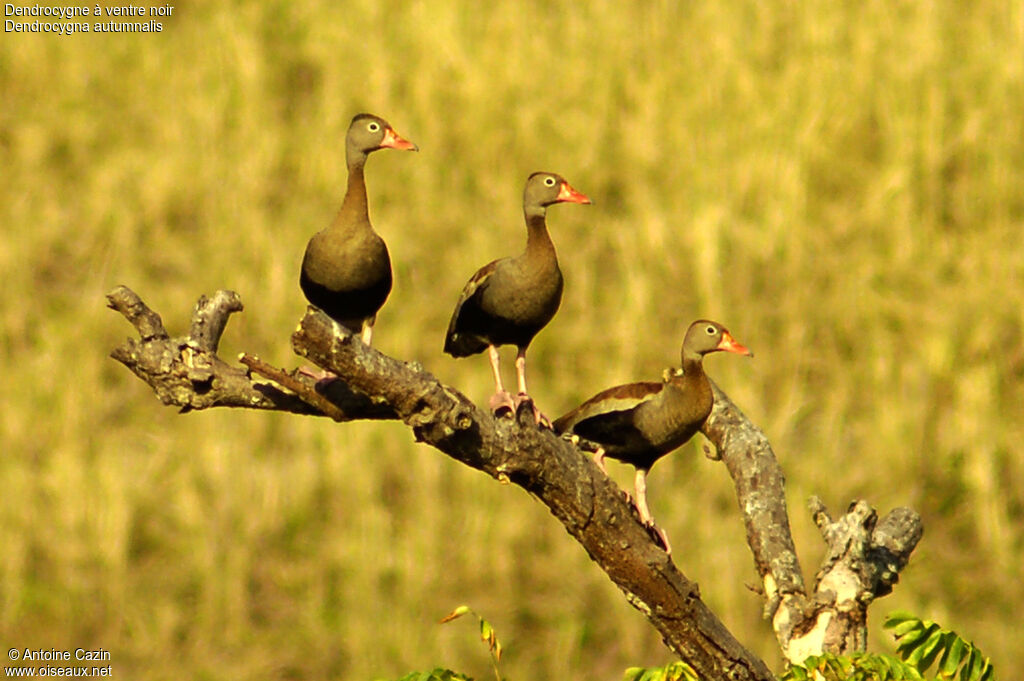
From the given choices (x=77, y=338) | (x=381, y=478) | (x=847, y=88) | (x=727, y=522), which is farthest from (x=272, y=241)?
(x=847, y=88)

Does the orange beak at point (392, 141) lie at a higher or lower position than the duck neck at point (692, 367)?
higher

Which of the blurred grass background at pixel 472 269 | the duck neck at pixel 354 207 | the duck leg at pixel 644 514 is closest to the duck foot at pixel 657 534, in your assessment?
the duck leg at pixel 644 514

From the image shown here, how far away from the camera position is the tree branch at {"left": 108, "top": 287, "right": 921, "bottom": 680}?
4617mm

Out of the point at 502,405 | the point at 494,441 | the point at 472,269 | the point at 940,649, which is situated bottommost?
the point at 940,649

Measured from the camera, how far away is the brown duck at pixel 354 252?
5293 millimetres

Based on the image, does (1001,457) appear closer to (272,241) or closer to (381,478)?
(381,478)

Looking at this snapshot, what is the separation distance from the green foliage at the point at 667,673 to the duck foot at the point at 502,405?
1.05m

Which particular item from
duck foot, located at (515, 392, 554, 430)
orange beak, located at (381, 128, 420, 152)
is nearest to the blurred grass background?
duck foot, located at (515, 392, 554, 430)

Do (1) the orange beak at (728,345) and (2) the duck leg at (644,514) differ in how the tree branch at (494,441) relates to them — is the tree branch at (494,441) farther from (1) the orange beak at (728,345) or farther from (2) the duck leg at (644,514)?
(1) the orange beak at (728,345)

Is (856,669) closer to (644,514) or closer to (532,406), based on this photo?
(644,514)

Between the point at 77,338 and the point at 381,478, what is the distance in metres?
3.23

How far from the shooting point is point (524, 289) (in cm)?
568

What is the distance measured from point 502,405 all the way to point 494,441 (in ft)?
1.11

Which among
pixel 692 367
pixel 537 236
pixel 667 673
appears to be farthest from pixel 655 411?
pixel 667 673
